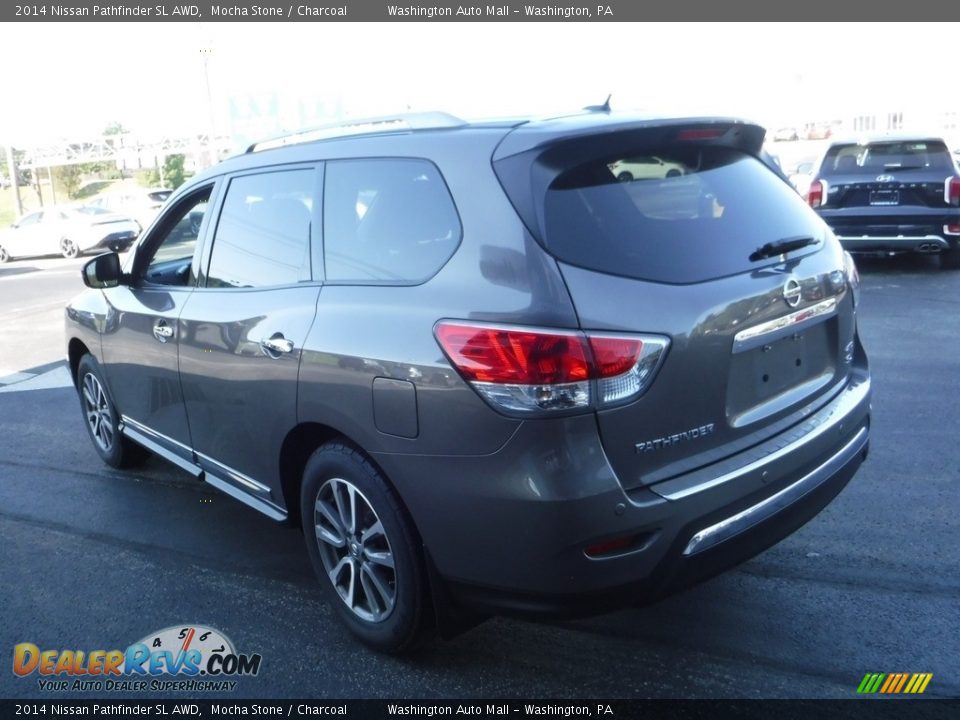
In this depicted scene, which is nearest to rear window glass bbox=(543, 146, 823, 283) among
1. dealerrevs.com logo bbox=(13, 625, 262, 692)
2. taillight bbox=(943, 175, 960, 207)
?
dealerrevs.com logo bbox=(13, 625, 262, 692)

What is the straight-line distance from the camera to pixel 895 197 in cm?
1098

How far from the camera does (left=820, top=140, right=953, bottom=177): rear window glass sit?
1100 centimetres

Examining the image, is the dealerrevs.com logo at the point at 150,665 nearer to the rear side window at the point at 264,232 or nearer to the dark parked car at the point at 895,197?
the rear side window at the point at 264,232

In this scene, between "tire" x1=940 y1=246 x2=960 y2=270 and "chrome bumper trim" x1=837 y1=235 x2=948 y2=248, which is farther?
"tire" x1=940 y1=246 x2=960 y2=270

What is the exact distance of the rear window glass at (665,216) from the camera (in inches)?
111

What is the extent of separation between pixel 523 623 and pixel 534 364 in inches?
55.3

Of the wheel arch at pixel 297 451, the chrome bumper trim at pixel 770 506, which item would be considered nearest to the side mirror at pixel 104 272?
the wheel arch at pixel 297 451

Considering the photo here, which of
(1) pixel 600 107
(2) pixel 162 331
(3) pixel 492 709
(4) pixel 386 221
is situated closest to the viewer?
(3) pixel 492 709

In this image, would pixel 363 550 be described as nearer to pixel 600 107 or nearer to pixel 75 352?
pixel 600 107

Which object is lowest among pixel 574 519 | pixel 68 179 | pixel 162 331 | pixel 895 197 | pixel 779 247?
pixel 68 179

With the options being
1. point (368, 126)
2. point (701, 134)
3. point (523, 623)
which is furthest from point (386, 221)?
point (523, 623)

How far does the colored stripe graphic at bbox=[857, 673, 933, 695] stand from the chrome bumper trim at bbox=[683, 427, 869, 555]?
644 mm

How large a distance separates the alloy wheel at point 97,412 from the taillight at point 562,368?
→ 3584mm

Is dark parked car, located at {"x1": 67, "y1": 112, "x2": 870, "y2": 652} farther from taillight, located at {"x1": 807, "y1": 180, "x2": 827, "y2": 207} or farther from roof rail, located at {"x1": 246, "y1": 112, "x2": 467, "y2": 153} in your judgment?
taillight, located at {"x1": 807, "y1": 180, "x2": 827, "y2": 207}
